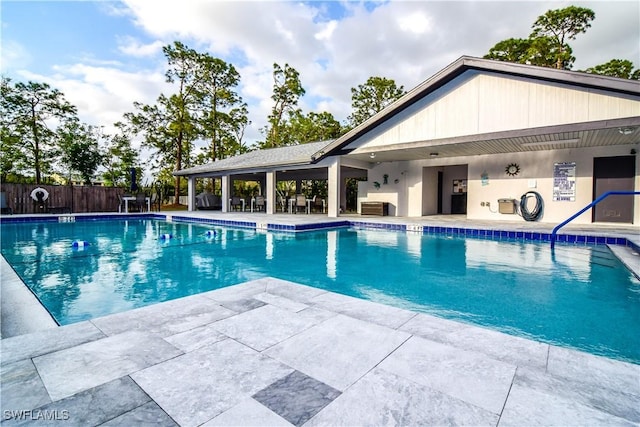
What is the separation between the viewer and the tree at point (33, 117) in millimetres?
18109

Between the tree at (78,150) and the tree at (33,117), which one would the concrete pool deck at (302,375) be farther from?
the tree at (33,117)

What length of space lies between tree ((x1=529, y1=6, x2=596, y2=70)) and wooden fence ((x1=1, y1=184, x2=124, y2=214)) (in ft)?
90.7

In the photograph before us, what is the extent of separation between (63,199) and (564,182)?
875 inches

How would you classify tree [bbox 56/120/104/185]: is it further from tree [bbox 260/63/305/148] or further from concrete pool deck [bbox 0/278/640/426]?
concrete pool deck [bbox 0/278/640/426]

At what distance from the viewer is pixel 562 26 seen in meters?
19.6

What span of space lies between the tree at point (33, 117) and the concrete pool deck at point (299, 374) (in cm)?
2268

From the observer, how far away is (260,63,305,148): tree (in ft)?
85.1

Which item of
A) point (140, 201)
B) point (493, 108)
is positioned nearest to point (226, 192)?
point (140, 201)

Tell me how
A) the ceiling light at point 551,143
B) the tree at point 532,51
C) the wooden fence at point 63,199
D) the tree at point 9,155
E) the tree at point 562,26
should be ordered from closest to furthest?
1. the ceiling light at point 551,143
2. the wooden fence at point 63,199
3. the tree at point 9,155
4. the tree at point 562,26
5. the tree at point 532,51

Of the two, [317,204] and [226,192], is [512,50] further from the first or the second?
[226,192]

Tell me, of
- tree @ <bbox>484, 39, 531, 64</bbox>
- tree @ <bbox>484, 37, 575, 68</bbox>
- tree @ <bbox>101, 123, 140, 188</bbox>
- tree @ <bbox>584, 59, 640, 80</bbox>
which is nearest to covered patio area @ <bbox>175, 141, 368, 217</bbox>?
tree @ <bbox>101, 123, 140, 188</bbox>

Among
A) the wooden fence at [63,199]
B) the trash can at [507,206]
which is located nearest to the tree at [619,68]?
the trash can at [507,206]

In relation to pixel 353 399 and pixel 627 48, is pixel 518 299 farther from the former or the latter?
pixel 627 48

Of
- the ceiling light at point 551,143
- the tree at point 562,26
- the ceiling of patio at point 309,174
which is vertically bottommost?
the ceiling of patio at point 309,174
